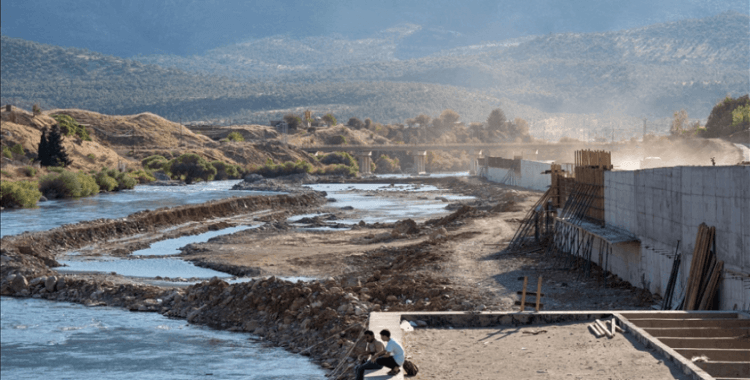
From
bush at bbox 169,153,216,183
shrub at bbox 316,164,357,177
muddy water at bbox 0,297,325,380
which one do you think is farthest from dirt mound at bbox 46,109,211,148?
muddy water at bbox 0,297,325,380

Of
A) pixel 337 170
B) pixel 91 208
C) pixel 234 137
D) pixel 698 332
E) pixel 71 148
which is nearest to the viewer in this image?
pixel 698 332

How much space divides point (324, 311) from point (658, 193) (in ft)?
29.2

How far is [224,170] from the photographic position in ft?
427

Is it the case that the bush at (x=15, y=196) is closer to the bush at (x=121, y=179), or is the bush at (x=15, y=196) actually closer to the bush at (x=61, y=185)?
the bush at (x=61, y=185)

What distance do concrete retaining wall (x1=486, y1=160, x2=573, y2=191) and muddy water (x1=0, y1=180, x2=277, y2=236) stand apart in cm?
3115

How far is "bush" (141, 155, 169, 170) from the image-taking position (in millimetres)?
122312

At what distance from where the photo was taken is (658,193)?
20.0m

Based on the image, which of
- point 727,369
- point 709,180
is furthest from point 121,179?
point 727,369

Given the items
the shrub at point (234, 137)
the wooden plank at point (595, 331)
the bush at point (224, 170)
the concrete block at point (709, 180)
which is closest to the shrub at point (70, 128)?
the bush at point (224, 170)

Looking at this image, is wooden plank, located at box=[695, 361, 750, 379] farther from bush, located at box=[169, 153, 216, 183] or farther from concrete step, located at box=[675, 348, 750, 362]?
bush, located at box=[169, 153, 216, 183]

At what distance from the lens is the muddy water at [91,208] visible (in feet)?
167

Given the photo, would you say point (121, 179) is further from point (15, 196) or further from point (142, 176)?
point (15, 196)

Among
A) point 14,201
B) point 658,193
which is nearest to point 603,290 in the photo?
point 658,193

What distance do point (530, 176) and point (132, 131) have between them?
94.2m
